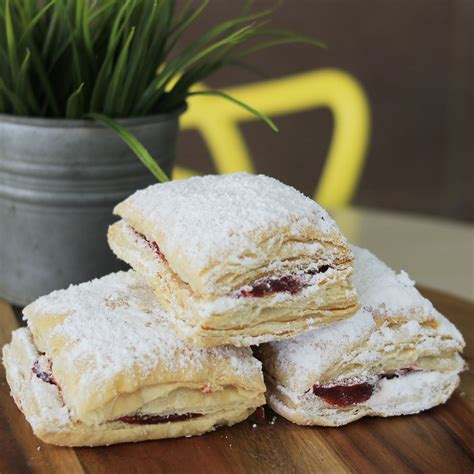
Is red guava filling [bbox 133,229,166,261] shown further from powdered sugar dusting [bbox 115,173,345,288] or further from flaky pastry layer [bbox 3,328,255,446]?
flaky pastry layer [bbox 3,328,255,446]

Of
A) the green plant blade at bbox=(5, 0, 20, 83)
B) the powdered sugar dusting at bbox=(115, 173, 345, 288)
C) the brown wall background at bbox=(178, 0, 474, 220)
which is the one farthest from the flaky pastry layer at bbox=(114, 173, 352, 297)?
the brown wall background at bbox=(178, 0, 474, 220)

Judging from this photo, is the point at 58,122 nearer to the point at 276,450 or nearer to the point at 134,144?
the point at 134,144

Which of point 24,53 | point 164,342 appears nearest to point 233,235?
point 164,342

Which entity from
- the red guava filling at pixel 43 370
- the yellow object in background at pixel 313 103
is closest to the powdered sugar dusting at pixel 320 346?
the red guava filling at pixel 43 370

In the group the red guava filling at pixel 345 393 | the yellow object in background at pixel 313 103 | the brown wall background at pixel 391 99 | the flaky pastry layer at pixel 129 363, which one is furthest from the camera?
the brown wall background at pixel 391 99

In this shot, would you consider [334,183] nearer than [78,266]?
No

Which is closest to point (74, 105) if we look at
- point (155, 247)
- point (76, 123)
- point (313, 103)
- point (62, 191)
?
point (76, 123)

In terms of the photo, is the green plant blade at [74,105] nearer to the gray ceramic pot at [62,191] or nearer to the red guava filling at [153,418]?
the gray ceramic pot at [62,191]

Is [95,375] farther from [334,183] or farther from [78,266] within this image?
[334,183]
